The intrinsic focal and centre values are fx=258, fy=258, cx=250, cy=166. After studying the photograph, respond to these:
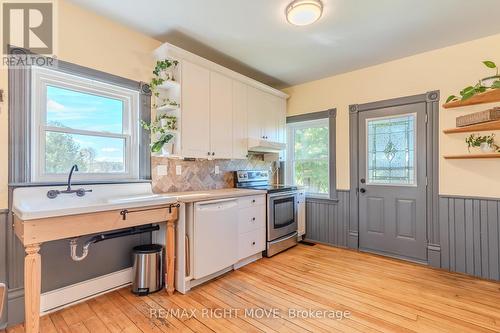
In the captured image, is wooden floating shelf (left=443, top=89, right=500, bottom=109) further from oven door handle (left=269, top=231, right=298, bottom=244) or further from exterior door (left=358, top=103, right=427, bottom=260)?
oven door handle (left=269, top=231, right=298, bottom=244)

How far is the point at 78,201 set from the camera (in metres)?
2.22

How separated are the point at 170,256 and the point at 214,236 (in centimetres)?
47

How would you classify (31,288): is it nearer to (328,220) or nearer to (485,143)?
(328,220)

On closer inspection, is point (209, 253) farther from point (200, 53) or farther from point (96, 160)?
point (200, 53)

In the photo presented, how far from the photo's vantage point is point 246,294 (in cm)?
244

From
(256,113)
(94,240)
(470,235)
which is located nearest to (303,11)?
(256,113)

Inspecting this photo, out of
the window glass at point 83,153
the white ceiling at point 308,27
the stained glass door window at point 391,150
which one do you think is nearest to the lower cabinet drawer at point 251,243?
the window glass at point 83,153

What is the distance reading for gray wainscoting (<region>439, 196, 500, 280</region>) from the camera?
274cm

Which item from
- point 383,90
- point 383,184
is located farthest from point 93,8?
point 383,184

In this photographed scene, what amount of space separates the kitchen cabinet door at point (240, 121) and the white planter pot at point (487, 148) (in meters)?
2.67

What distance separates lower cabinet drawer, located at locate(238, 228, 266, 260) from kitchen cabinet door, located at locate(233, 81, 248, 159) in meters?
1.03

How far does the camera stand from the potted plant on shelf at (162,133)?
2714 millimetres

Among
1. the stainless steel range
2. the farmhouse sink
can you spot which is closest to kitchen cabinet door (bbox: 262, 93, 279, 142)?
the stainless steel range

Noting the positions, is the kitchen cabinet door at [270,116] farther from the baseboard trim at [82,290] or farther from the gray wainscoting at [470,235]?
the baseboard trim at [82,290]
